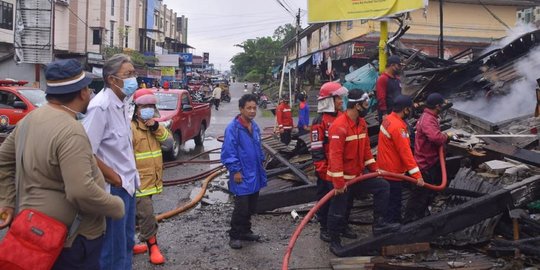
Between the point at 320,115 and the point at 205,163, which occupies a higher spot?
the point at 320,115

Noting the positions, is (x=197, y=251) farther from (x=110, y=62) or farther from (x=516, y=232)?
(x=516, y=232)

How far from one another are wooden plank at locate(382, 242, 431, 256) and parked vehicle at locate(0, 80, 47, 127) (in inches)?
444

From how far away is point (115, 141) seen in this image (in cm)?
359

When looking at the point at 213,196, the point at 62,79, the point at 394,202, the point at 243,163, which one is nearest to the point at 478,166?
the point at 394,202

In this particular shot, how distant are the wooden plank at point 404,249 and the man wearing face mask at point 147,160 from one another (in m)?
2.41

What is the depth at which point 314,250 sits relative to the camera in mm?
5637

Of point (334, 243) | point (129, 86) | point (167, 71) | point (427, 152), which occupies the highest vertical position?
point (167, 71)

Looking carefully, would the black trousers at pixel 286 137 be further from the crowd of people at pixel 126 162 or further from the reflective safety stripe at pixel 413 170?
the reflective safety stripe at pixel 413 170

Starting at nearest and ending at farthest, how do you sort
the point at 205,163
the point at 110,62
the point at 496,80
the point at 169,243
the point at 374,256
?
1. the point at 110,62
2. the point at 374,256
3. the point at 169,243
4. the point at 496,80
5. the point at 205,163

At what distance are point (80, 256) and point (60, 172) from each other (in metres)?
0.54

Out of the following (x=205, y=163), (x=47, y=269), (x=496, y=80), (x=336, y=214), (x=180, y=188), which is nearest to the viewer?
(x=47, y=269)

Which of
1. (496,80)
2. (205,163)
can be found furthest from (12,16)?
(496,80)

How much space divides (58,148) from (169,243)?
141 inches

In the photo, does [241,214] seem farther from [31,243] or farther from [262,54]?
[262,54]
